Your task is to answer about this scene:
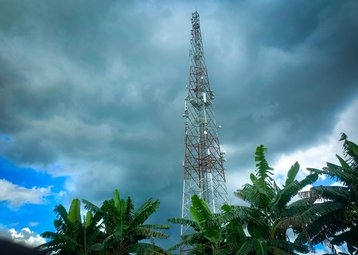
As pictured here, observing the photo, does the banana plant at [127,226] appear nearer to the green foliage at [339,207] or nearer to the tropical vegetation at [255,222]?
the tropical vegetation at [255,222]

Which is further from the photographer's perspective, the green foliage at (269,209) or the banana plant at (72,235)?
the banana plant at (72,235)

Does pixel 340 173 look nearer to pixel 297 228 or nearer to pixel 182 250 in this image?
pixel 297 228

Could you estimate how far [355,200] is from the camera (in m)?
15.4

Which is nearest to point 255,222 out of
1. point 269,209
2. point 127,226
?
point 269,209

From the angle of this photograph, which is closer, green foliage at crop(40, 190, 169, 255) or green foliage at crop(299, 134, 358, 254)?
green foliage at crop(299, 134, 358, 254)

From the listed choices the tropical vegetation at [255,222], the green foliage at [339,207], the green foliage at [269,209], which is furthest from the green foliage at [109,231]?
the green foliage at [339,207]

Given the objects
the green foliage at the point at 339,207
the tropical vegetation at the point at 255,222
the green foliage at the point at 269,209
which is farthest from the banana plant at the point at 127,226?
the green foliage at the point at 339,207

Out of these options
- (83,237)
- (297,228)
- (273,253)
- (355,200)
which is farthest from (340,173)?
(83,237)

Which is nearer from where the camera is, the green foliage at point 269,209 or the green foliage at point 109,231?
the green foliage at point 269,209

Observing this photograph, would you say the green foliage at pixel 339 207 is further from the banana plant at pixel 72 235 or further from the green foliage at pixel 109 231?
the banana plant at pixel 72 235

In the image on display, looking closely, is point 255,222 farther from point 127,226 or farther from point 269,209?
point 127,226

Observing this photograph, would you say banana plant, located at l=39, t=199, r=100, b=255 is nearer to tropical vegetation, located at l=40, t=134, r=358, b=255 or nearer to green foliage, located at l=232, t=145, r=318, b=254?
tropical vegetation, located at l=40, t=134, r=358, b=255

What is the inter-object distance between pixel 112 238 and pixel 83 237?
2265 mm

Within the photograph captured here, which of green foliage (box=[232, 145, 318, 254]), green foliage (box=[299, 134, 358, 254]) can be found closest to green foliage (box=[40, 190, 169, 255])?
green foliage (box=[232, 145, 318, 254])
